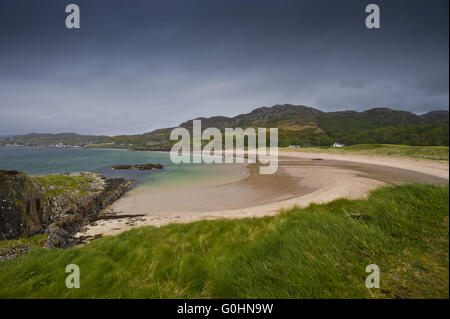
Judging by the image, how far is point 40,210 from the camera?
9.08 metres

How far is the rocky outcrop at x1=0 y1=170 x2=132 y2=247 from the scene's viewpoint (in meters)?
7.13

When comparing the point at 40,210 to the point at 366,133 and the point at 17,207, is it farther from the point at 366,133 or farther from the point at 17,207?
the point at 366,133

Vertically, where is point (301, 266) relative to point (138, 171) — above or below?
above

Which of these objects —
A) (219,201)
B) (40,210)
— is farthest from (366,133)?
(40,210)

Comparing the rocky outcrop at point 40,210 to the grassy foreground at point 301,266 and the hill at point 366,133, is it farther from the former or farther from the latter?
the hill at point 366,133

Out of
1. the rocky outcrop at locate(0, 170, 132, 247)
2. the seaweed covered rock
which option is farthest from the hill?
the seaweed covered rock

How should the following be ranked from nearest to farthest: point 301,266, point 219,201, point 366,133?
point 301,266 → point 219,201 → point 366,133

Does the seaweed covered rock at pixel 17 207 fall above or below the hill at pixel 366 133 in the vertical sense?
below

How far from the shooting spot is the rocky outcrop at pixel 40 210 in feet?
23.4

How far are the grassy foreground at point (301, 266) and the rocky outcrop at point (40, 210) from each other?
5.55 meters

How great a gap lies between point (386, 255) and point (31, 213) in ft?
43.7

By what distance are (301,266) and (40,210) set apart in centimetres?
1325

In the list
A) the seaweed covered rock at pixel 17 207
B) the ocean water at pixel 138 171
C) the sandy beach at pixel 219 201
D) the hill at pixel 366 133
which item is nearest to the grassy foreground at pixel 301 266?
the hill at pixel 366 133

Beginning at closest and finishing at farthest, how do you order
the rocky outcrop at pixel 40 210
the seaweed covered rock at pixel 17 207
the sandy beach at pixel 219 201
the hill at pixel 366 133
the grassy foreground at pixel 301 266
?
the grassy foreground at pixel 301 266
the hill at pixel 366 133
the seaweed covered rock at pixel 17 207
the rocky outcrop at pixel 40 210
the sandy beach at pixel 219 201
